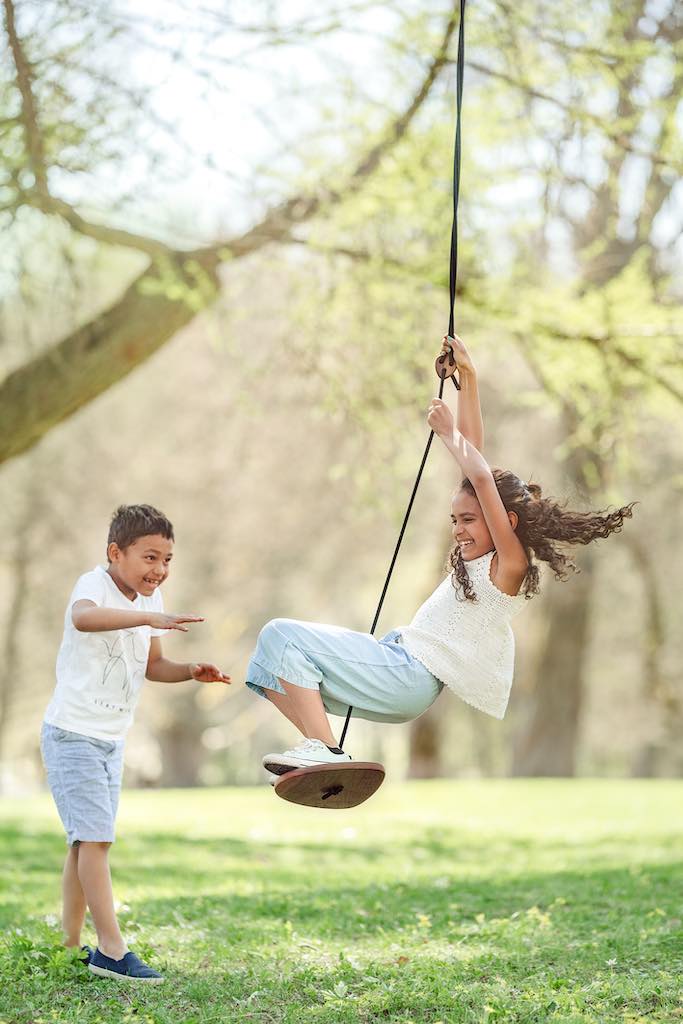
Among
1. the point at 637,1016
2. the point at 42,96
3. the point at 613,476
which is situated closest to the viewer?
the point at 637,1016

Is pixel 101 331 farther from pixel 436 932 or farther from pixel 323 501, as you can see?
pixel 323 501

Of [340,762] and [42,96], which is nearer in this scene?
[340,762]

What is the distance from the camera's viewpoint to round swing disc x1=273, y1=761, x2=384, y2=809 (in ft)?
12.7

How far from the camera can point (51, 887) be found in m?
6.90

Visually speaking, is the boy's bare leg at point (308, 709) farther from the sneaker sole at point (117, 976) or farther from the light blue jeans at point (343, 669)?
the sneaker sole at point (117, 976)

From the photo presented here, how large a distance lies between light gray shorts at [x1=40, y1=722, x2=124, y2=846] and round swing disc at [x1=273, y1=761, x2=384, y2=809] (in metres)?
0.78

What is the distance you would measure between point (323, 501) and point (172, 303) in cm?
1063

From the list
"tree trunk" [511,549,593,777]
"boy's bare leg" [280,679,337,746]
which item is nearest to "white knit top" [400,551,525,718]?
"boy's bare leg" [280,679,337,746]

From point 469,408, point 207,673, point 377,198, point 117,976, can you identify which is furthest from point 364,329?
point 117,976

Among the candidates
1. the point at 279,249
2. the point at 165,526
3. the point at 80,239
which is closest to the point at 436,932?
the point at 165,526

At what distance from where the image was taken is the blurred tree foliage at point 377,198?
6828mm

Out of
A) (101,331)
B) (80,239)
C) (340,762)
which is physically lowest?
(340,762)

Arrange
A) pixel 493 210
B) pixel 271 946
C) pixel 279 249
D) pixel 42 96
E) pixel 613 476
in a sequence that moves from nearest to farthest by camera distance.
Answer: pixel 271 946, pixel 42 96, pixel 493 210, pixel 279 249, pixel 613 476

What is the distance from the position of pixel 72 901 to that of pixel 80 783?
1.73 ft
